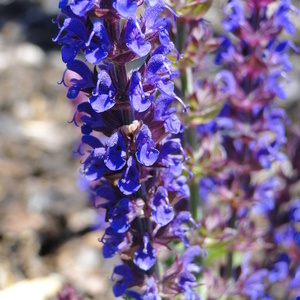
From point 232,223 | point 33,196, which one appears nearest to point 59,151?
point 33,196

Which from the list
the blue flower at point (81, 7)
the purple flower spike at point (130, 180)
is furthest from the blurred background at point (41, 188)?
the blue flower at point (81, 7)

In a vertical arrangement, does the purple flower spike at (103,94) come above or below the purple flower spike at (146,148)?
above

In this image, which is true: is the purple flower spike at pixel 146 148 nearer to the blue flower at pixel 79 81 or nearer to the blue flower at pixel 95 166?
the blue flower at pixel 95 166

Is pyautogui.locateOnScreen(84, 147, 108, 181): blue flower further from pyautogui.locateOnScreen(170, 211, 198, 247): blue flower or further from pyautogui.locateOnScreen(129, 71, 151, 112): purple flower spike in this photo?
pyautogui.locateOnScreen(170, 211, 198, 247): blue flower

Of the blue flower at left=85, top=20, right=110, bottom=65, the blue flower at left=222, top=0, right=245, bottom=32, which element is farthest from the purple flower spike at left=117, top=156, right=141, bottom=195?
the blue flower at left=222, top=0, right=245, bottom=32

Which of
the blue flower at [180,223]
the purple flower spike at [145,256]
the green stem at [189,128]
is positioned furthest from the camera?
the green stem at [189,128]
